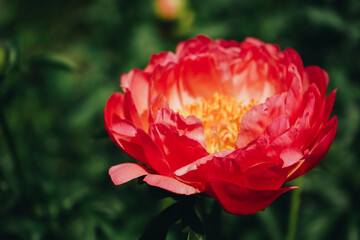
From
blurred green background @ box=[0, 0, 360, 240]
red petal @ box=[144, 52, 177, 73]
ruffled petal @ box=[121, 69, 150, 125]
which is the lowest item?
blurred green background @ box=[0, 0, 360, 240]

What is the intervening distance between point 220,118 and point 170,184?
1.25ft

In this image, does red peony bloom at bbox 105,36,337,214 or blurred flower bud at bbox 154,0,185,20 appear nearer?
red peony bloom at bbox 105,36,337,214

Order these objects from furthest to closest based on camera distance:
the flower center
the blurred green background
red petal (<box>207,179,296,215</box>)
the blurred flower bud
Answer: the blurred flower bud → the blurred green background → the flower center → red petal (<box>207,179,296,215</box>)

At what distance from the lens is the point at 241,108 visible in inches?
44.2

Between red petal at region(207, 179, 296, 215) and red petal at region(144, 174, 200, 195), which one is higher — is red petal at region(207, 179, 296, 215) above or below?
below

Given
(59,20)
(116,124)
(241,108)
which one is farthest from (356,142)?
(59,20)

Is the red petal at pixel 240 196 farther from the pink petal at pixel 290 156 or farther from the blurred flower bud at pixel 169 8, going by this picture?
A: the blurred flower bud at pixel 169 8

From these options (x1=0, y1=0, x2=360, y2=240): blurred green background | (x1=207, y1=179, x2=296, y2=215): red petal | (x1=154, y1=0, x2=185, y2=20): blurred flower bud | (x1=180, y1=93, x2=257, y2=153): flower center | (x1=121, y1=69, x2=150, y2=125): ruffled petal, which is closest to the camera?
(x1=207, y1=179, x2=296, y2=215): red petal

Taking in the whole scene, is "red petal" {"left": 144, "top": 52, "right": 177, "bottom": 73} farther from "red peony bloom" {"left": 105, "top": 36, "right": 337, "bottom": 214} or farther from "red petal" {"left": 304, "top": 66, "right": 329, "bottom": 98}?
"red petal" {"left": 304, "top": 66, "right": 329, "bottom": 98}

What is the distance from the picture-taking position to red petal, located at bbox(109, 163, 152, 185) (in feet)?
2.71

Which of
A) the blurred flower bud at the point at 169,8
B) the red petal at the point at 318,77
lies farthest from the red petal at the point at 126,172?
the blurred flower bud at the point at 169,8

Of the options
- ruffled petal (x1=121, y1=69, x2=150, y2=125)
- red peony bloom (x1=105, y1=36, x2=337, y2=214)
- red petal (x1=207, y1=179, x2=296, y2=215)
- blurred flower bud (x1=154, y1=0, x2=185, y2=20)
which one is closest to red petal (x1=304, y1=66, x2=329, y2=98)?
red peony bloom (x1=105, y1=36, x2=337, y2=214)

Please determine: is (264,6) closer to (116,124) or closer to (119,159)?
(119,159)

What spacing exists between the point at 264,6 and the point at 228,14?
0.17 meters
